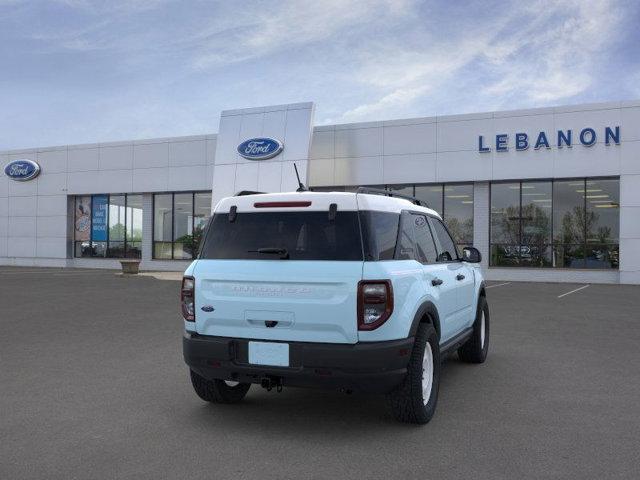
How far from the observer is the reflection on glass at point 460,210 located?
2552cm

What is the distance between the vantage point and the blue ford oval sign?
111 feet

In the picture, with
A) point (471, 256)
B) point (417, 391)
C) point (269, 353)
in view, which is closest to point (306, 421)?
point (269, 353)

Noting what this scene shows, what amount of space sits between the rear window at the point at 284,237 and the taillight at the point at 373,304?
0.81ft

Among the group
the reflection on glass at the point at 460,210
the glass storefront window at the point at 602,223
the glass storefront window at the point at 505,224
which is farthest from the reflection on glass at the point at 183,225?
the glass storefront window at the point at 602,223

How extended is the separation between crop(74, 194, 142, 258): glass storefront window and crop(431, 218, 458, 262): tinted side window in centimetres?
2693

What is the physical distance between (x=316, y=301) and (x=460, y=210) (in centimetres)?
2202

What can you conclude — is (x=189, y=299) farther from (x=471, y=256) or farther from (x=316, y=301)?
(x=471, y=256)

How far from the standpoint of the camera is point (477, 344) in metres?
7.38

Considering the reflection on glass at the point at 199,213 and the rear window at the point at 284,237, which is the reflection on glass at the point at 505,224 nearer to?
the reflection on glass at the point at 199,213

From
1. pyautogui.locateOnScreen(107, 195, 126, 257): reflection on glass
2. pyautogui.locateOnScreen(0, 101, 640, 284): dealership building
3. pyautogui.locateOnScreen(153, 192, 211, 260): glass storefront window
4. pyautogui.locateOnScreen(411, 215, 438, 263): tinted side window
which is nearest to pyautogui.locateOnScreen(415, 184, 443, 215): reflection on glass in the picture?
pyautogui.locateOnScreen(0, 101, 640, 284): dealership building

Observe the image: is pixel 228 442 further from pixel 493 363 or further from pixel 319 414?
pixel 493 363

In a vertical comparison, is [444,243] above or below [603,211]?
below

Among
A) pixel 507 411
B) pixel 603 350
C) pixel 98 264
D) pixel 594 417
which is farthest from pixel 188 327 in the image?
pixel 98 264

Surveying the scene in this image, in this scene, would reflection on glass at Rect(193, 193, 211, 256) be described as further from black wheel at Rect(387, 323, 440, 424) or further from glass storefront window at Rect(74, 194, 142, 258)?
black wheel at Rect(387, 323, 440, 424)
